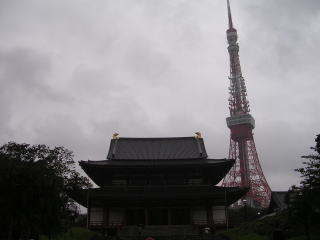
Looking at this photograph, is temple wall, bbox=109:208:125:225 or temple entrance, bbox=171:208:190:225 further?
temple entrance, bbox=171:208:190:225

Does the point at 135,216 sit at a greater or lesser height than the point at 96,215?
lesser

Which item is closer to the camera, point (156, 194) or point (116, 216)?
point (156, 194)

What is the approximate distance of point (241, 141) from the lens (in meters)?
86.0

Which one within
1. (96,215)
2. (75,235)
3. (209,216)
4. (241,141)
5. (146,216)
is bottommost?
(75,235)

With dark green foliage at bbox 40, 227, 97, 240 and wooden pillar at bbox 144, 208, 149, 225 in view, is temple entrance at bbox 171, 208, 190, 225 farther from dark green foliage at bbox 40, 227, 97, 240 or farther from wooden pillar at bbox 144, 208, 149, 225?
dark green foliage at bbox 40, 227, 97, 240

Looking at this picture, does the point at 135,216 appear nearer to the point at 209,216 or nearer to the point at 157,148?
the point at 209,216

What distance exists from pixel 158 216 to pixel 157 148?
35.1 ft

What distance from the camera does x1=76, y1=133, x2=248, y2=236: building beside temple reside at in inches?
1416

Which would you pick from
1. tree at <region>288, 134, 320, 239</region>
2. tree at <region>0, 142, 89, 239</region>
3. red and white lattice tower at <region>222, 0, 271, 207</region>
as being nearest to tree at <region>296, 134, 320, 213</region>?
tree at <region>288, 134, 320, 239</region>

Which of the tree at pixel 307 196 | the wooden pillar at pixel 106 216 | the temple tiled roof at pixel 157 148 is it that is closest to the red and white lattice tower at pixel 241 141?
the temple tiled roof at pixel 157 148

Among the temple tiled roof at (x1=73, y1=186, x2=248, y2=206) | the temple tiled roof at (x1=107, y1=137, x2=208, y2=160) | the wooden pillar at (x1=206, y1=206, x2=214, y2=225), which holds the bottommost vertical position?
the wooden pillar at (x1=206, y1=206, x2=214, y2=225)

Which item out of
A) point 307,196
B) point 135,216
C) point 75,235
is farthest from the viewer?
point 135,216

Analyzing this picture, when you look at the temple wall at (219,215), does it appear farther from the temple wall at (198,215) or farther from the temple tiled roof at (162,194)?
the temple wall at (198,215)

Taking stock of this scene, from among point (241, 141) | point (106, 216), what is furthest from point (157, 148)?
point (241, 141)
